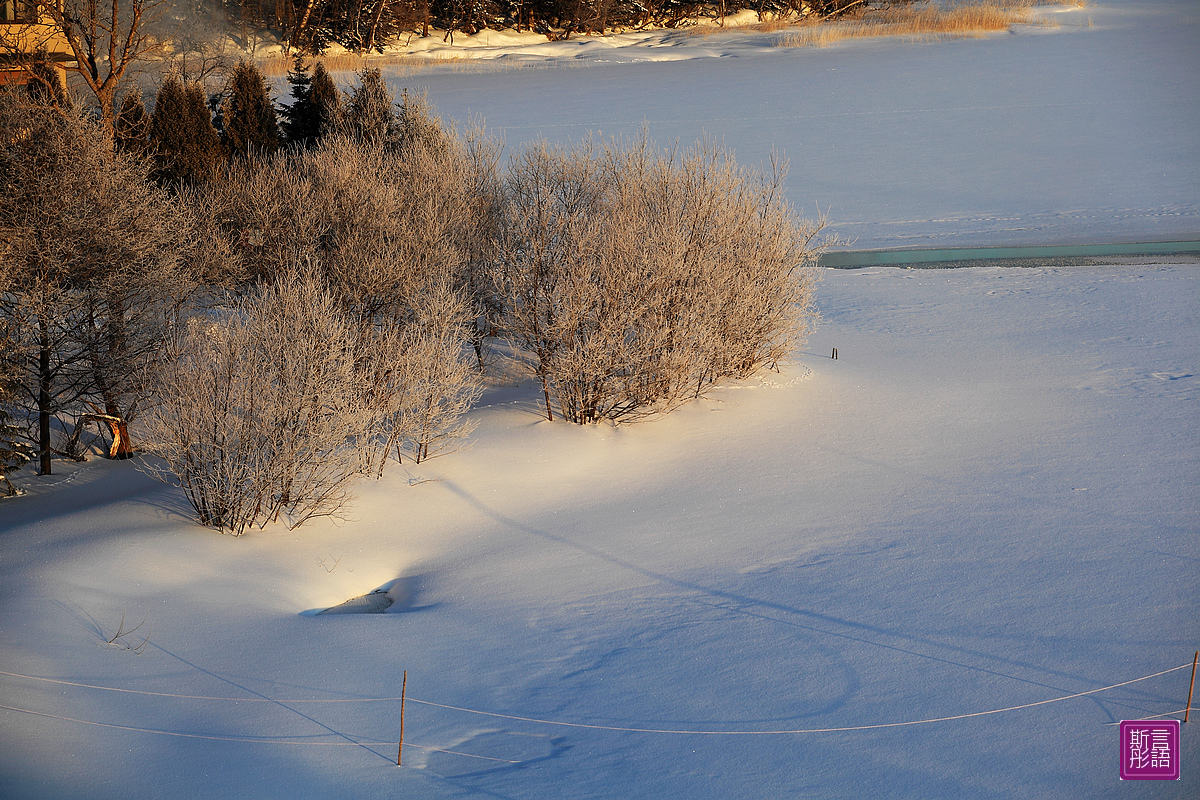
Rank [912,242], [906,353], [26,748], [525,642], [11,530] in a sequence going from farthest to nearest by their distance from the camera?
[912,242] < [906,353] < [11,530] < [525,642] < [26,748]

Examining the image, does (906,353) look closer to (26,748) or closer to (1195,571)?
(1195,571)

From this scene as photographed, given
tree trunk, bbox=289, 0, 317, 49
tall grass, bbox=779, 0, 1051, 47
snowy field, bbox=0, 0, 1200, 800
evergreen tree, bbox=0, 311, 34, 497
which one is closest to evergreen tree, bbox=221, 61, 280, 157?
evergreen tree, bbox=0, 311, 34, 497

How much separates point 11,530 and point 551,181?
864 cm

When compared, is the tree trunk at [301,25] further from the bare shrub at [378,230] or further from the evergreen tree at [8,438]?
the evergreen tree at [8,438]

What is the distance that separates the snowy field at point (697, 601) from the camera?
561cm

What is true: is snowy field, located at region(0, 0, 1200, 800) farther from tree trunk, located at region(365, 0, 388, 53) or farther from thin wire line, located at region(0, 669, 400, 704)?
tree trunk, located at region(365, 0, 388, 53)

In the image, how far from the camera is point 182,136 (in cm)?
1727

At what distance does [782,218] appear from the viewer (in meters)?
12.7

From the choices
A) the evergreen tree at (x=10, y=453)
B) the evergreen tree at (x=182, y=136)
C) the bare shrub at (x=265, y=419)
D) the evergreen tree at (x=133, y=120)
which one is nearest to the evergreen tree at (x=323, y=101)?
the evergreen tree at (x=182, y=136)

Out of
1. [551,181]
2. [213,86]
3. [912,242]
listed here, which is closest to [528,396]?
[551,181]
